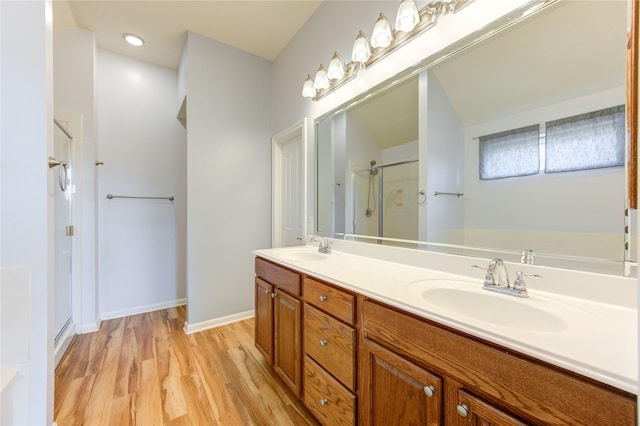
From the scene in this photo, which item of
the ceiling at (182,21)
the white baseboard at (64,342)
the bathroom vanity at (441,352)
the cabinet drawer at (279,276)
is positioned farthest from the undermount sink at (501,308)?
the white baseboard at (64,342)

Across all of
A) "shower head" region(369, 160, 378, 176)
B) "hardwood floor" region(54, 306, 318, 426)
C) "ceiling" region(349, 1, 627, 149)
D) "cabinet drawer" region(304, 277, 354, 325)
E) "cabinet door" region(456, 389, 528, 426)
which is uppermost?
"ceiling" region(349, 1, 627, 149)

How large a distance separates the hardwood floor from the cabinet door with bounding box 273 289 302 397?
7.3 inches

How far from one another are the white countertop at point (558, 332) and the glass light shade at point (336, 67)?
4.76 ft

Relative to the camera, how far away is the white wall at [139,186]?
2.64m

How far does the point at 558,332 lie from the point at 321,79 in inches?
78.5

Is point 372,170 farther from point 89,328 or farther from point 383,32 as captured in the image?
point 89,328

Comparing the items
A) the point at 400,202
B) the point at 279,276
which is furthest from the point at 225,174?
the point at 400,202

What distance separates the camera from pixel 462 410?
669 mm

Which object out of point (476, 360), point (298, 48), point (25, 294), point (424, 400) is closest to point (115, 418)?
point (25, 294)

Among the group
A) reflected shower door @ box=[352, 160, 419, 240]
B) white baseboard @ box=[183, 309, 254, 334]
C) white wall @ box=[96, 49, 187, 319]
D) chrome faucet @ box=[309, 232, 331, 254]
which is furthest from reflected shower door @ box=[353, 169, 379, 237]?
white wall @ box=[96, 49, 187, 319]

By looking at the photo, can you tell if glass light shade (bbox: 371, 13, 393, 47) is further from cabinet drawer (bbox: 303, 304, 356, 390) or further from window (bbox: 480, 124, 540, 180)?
cabinet drawer (bbox: 303, 304, 356, 390)

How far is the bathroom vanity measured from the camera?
510mm

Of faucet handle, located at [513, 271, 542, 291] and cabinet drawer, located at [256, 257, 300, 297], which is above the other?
faucet handle, located at [513, 271, 542, 291]

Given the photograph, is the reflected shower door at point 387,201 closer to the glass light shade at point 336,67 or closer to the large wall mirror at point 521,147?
the large wall mirror at point 521,147
